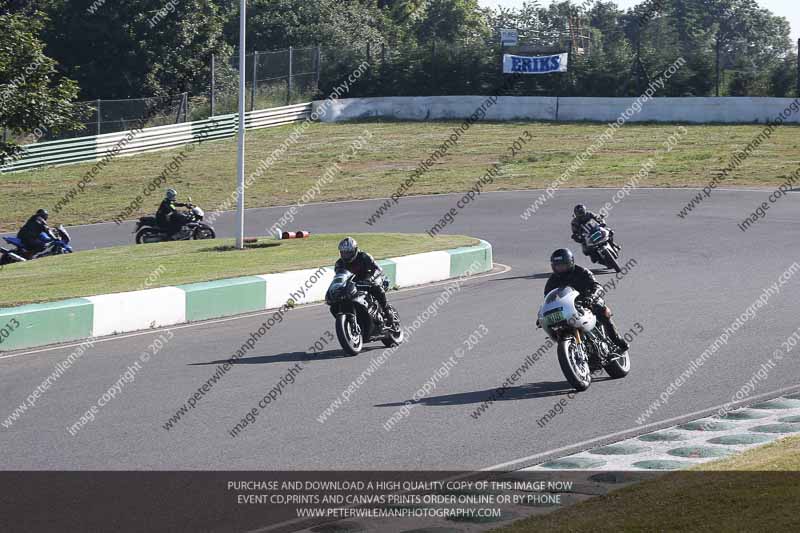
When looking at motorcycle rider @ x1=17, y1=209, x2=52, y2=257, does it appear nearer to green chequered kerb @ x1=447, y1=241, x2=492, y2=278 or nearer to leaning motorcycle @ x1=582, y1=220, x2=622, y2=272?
green chequered kerb @ x1=447, y1=241, x2=492, y2=278

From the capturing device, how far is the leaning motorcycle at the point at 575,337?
10958 millimetres

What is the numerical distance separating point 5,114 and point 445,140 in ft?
89.1

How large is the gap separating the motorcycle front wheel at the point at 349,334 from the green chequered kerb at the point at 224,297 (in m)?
3.48

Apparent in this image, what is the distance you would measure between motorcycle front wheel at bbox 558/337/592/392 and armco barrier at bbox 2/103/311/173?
32.1 metres

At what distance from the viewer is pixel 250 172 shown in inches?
1539

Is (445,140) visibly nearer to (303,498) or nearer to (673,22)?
(303,498)

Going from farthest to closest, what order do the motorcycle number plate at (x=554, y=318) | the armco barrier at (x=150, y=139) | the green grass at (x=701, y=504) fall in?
the armco barrier at (x=150, y=139)
the motorcycle number plate at (x=554, y=318)
the green grass at (x=701, y=504)

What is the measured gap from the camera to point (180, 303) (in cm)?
1575

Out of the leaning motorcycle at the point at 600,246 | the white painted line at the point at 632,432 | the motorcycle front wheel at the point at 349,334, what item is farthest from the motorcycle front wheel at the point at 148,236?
the white painted line at the point at 632,432

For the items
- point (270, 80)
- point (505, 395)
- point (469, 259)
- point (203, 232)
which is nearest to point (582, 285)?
point (505, 395)

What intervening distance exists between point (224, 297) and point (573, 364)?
22.9ft

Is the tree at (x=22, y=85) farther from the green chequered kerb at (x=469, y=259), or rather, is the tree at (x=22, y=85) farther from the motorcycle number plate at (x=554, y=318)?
the motorcycle number plate at (x=554, y=318)

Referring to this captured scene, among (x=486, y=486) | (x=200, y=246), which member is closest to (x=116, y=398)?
(x=486, y=486)

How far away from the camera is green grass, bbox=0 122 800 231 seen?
114ft
